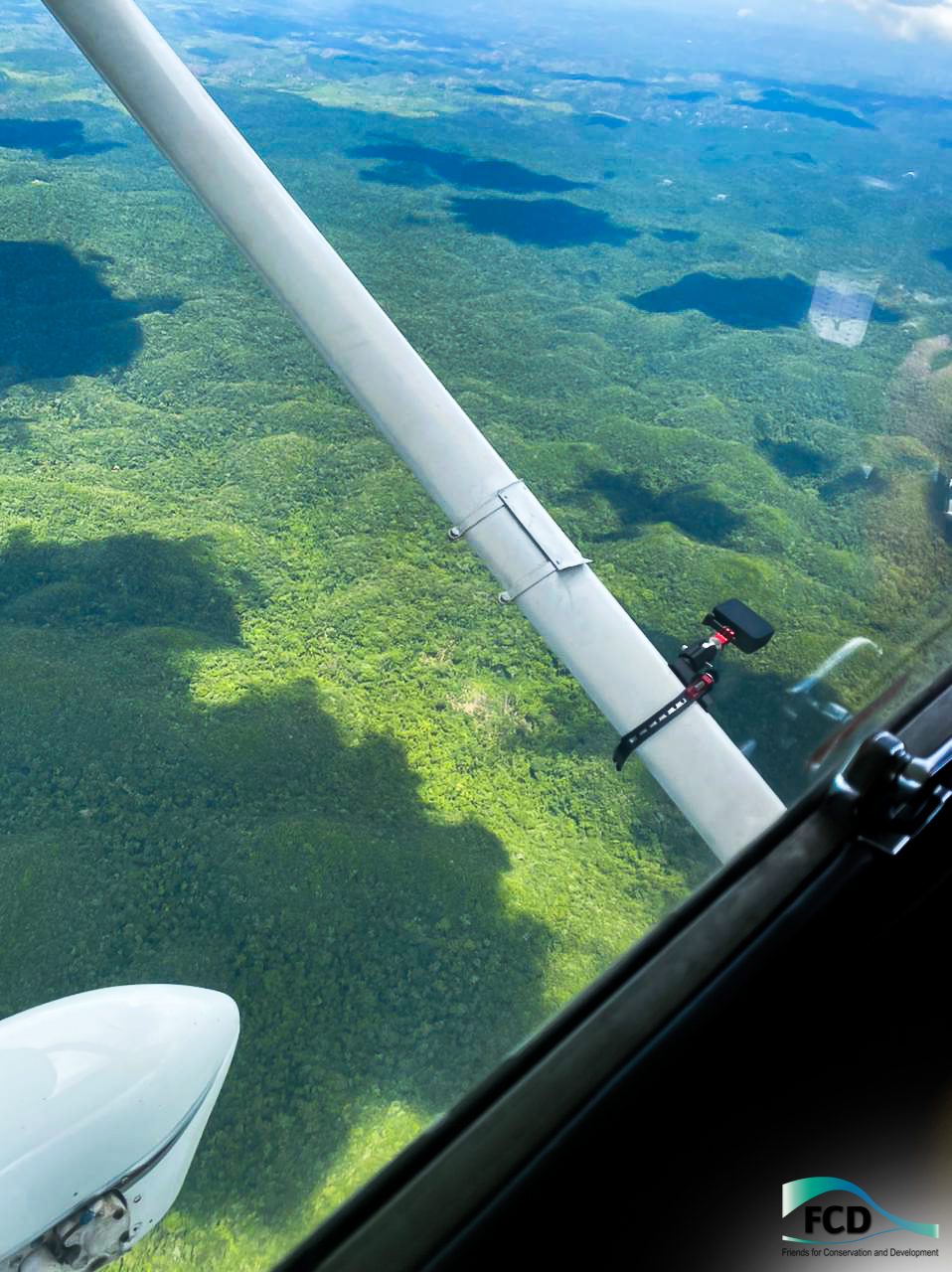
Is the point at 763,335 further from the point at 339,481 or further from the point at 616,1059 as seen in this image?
the point at 616,1059

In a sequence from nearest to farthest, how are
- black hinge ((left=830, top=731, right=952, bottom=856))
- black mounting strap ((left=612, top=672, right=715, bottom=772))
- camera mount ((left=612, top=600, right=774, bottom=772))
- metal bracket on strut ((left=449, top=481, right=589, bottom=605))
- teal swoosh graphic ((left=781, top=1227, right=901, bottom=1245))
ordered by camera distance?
teal swoosh graphic ((left=781, top=1227, right=901, bottom=1245))
black hinge ((left=830, top=731, right=952, bottom=856))
camera mount ((left=612, top=600, right=774, bottom=772))
black mounting strap ((left=612, top=672, right=715, bottom=772))
metal bracket on strut ((left=449, top=481, right=589, bottom=605))

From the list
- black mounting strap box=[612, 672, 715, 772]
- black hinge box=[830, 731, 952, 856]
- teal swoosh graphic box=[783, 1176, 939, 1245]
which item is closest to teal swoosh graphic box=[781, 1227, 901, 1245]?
teal swoosh graphic box=[783, 1176, 939, 1245]

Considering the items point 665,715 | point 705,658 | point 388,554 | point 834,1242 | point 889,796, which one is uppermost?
point 889,796

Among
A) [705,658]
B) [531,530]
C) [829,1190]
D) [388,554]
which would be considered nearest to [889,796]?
[829,1190]

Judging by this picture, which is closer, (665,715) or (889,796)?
(889,796)

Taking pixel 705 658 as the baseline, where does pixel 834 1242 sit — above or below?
above

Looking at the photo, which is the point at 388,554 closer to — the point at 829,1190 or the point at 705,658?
the point at 705,658

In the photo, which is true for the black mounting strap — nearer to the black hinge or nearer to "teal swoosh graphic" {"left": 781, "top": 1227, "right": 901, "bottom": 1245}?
the black hinge

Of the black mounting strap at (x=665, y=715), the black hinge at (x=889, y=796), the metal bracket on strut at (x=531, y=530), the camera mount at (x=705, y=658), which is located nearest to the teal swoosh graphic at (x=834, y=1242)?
the black hinge at (x=889, y=796)

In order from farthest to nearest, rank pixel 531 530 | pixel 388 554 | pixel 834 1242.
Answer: pixel 388 554
pixel 531 530
pixel 834 1242
